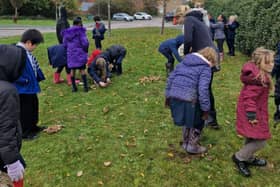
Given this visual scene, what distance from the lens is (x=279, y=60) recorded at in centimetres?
531

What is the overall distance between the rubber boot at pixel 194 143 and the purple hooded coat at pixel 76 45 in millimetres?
3724

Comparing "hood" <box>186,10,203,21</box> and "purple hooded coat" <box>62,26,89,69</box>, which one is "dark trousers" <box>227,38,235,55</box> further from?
"hood" <box>186,10,203,21</box>

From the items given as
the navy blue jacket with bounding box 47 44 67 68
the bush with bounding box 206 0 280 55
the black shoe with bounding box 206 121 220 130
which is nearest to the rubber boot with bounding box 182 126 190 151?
the black shoe with bounding box 206 121 220 130

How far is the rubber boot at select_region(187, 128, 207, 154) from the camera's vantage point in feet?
15.7

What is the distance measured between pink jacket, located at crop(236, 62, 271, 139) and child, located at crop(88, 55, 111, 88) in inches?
183

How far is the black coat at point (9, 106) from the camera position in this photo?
2.47 metres

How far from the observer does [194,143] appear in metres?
4.85

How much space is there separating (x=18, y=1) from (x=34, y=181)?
42.8 metres

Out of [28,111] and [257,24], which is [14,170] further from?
[257,24]

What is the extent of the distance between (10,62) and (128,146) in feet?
9.44

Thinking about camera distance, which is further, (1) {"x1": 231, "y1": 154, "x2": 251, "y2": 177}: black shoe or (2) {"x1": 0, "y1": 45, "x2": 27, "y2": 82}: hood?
(1) {"x1": 231, "y1": 154, "x2": 251, "y2": 177}: black shoe

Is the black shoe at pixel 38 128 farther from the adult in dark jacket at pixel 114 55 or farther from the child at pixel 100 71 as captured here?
the adult in dark jacket at pixel 114 55

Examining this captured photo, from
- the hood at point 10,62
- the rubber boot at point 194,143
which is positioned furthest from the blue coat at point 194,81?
the hood at point 10,62

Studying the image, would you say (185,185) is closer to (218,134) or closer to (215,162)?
(215,162)
